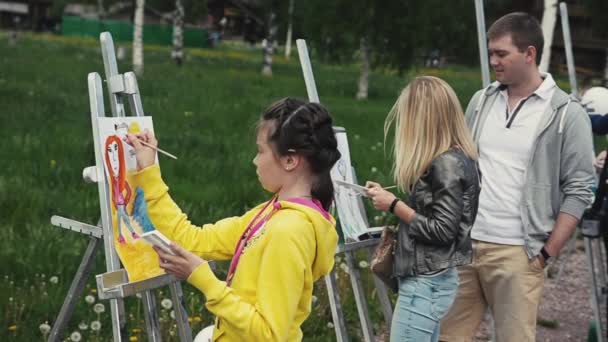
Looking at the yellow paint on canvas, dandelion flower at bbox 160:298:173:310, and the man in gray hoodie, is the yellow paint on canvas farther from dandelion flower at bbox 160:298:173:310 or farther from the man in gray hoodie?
the man in gray hoodie

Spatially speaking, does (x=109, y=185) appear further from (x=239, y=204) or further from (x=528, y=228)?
(x=239, y=204)

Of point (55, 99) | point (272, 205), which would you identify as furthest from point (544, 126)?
point (55, 99)

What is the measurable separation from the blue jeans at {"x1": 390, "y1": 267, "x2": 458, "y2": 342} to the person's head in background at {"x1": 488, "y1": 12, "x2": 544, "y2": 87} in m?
0.95

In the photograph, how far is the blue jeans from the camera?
387 centimetres

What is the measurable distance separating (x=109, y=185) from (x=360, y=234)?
4.49 ft

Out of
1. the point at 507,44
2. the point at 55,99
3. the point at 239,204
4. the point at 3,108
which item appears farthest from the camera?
the point at 55,99

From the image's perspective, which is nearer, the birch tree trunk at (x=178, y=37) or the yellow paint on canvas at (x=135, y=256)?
the yellow paint on canvas at (x=135, y=256)

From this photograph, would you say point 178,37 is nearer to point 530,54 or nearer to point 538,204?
point 530,54

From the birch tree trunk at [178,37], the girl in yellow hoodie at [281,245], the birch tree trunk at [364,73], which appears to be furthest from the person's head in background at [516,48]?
the birch tree trunk at [178,37]

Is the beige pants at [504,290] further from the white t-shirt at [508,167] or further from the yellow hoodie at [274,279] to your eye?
the yellow hoodie at [274,279]

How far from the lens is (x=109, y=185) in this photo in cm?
365

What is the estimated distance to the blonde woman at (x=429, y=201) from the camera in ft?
12.4

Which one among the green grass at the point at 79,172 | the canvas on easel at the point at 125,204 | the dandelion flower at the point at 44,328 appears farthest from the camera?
the green grass at the point at 79,172

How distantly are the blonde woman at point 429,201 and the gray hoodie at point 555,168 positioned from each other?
0.50 meters
